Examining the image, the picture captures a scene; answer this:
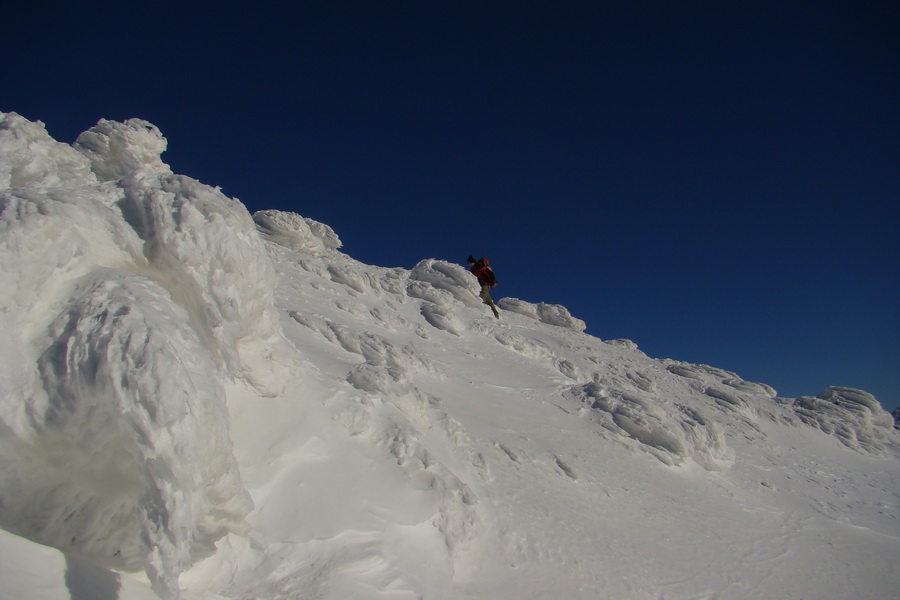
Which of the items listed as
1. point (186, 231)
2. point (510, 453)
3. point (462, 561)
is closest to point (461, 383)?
point (510, 453)

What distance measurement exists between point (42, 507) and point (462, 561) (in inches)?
271

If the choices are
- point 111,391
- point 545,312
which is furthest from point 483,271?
point 111,391

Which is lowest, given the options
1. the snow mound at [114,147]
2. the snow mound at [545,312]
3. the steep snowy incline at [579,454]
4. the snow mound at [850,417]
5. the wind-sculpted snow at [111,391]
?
the wind-sculpted snow at [111,391]

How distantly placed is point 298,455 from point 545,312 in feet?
101

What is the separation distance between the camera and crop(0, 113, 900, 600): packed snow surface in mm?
5590

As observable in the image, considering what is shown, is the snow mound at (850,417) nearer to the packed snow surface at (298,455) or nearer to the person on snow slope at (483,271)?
the packed snow surface at (298,455)

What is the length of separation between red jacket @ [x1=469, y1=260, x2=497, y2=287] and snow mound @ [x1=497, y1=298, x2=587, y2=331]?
10403 mm

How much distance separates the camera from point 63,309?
6.16 meters

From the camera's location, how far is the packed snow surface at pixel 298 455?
18.3ft

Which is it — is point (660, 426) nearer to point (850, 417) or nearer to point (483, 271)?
point (483, 271)

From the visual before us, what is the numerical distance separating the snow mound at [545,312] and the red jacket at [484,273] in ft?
34.1

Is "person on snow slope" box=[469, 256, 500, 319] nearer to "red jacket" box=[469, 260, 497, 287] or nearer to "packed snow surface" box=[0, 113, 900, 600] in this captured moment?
"red jacket" box=[469, 260, 497, 287]

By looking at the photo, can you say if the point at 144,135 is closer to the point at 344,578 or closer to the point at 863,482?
the point at 344,578

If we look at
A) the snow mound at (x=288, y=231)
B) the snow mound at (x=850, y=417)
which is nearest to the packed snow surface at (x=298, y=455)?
the snow mound at (x=850, y=417)
